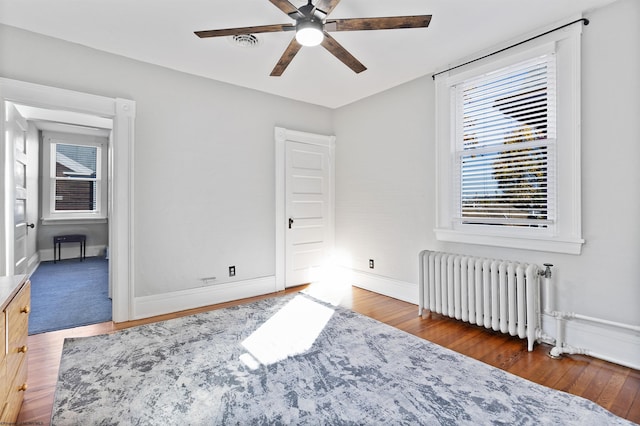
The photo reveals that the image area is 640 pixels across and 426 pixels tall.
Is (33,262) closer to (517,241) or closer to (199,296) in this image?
(199,296)

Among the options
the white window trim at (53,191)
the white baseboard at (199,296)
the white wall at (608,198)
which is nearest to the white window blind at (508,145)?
the white wall at (608,198)

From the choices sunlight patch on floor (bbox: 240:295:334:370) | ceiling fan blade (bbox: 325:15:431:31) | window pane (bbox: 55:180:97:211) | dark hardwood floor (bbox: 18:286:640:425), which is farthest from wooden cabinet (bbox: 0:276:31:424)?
window pane (bbox: 55:180:97:211)

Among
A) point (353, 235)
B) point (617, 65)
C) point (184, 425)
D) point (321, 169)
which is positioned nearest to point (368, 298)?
point (353, 235)

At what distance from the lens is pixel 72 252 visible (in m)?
6.53

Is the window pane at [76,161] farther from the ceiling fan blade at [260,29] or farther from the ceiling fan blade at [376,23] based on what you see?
the ceiling fan blade at [376,23]

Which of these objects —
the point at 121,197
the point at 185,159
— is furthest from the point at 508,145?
the point at 121,197

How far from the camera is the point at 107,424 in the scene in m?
1.70

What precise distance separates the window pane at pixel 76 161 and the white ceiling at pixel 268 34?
4.58 metres

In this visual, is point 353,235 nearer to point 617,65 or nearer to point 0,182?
point 617,65

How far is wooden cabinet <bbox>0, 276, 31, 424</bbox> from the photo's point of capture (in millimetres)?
1467

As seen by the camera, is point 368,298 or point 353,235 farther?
point 353,235

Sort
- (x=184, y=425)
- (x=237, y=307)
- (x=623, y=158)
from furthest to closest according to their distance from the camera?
(x=237, y=307), (x=623, y=158), (x=184, y=425)

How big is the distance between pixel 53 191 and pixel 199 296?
16.1ft

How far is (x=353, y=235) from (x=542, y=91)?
8.98 feet
